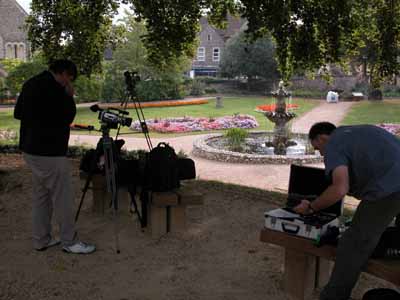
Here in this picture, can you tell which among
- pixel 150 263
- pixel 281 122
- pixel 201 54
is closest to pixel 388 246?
pixel 150 263

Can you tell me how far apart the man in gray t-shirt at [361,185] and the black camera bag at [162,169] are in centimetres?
202

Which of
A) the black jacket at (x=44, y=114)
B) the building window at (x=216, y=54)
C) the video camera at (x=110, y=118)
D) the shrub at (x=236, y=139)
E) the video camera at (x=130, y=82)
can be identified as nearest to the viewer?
the black jacket at (x=44, y=114)

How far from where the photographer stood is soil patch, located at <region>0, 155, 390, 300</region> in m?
4.05

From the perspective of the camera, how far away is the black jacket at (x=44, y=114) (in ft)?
14.5

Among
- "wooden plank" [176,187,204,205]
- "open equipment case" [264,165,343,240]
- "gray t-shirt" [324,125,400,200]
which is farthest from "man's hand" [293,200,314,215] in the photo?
"wooden plank" [176,187,204,205]

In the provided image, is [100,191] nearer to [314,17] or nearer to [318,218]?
[318,218]

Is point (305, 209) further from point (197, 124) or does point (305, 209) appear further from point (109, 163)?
point (197, 124)

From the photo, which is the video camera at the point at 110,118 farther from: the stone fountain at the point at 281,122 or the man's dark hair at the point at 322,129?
the stone fountain at the point at 281,122

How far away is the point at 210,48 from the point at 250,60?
652 inches

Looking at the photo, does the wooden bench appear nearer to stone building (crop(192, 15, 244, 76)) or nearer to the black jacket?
the black jacket

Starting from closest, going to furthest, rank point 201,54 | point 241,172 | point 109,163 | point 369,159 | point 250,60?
1. point 369,159
2. point 109,163
3. point 241,172
4. point 250,60
5. point 201,54

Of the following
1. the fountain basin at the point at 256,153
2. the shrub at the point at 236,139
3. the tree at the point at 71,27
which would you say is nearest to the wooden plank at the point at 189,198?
the tree at the point at 71,27

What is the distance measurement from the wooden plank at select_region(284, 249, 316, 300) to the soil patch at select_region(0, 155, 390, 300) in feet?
0.36

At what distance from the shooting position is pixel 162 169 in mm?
5102
